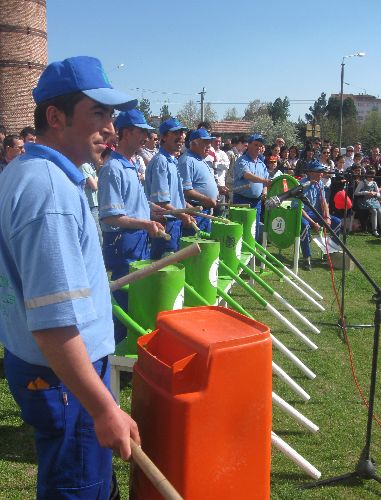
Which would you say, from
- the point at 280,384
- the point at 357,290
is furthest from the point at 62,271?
the point at 357,290

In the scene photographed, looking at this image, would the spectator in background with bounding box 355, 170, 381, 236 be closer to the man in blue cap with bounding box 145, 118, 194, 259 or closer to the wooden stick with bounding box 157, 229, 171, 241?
the man in blue cap with bounding box 145, 118, 194, 259

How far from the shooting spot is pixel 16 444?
368 centimetres

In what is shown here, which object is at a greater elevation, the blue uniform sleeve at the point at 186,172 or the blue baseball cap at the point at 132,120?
the blue baseball cap at the point at 132,120

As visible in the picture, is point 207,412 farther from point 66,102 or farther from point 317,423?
point 317,423

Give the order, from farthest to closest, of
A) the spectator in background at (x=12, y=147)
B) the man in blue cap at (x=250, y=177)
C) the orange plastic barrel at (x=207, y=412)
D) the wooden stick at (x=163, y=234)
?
the man in blue cap at (x=250, y=177) → the spectator in background at (x=12, y=147) → the wooden stick at (x=163, y=234) → the orange plastic barrel at (x=207, y=412)

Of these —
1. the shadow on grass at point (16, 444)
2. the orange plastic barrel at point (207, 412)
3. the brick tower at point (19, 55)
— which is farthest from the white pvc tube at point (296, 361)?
the brick tower at point (19, 55)

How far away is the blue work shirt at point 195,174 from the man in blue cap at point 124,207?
208cm

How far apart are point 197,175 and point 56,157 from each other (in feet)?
16.9

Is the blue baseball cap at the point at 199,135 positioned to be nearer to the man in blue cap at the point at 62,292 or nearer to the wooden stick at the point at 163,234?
the wooden stick at the point at 163,234

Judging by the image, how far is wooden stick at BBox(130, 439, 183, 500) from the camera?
5.36ft

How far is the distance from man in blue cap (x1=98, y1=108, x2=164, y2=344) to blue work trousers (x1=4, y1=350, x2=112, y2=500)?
7.64 ft

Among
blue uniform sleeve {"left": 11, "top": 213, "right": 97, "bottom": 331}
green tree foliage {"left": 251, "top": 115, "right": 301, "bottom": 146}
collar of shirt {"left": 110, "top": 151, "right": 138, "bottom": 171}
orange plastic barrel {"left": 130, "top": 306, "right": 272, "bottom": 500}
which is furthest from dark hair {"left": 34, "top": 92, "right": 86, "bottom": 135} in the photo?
green tree foliage {"left": 251, "top": 115, "right": 301, "bottom": 146}

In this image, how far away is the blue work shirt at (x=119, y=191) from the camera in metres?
4.32

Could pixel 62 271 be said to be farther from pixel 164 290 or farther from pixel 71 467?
pixel 164 290
